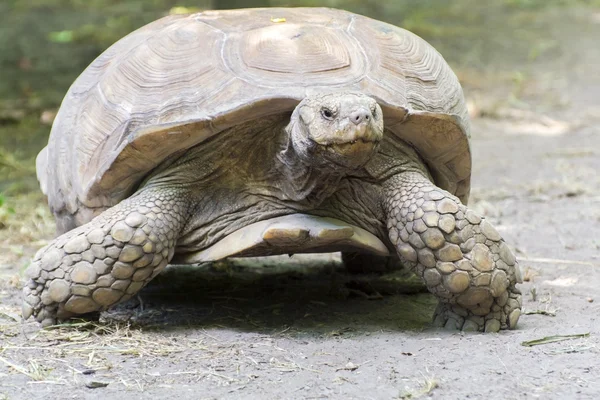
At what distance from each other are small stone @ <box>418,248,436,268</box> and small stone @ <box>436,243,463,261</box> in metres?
0.05

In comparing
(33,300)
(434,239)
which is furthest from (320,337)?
(33,300)

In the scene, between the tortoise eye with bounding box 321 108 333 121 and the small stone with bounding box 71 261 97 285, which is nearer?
the tortoise eye with bounding box 321 108 333 121

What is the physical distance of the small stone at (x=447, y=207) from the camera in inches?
131

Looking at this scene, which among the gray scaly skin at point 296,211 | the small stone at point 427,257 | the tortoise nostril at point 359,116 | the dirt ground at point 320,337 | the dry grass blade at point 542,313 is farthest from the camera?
the dry grass blade at point 542,313

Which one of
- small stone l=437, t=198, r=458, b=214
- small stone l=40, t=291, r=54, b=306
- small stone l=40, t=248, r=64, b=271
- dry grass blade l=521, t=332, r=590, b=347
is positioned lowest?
small stone l=40, t=291, r=54, b=306

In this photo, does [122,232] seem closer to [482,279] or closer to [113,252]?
[113,252]

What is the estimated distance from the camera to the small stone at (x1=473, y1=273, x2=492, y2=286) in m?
3.31

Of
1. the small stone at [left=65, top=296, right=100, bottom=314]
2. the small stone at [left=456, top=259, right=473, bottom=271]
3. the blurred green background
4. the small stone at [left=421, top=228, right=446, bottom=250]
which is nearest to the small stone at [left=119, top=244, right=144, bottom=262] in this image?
the small stone at [left=65, top=296, right=100, bottom=314]

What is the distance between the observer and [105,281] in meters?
3.39

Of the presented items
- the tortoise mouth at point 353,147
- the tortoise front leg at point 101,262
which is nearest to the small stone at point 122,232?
the tortoise front leg at point 101,262

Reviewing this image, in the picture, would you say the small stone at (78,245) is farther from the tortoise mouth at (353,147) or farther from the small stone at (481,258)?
the small stone at (481,258)

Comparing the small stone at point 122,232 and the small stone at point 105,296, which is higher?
the small stone at point 122,232

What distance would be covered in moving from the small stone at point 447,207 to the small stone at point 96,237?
1.31 metres

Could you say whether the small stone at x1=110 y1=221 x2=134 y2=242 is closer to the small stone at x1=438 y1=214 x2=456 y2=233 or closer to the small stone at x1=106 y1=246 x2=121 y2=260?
the small stone at x1=106 y1=246 x2=121 y2=260
